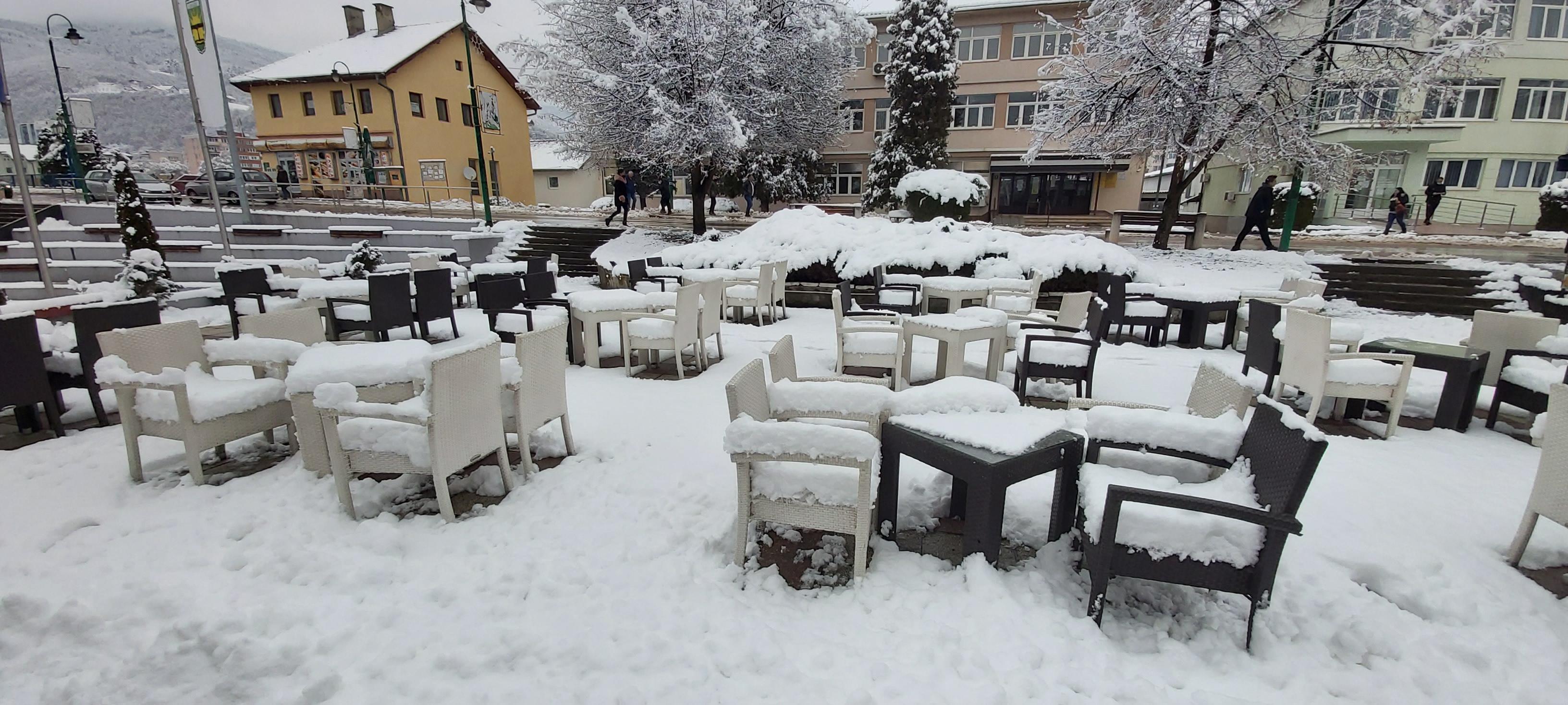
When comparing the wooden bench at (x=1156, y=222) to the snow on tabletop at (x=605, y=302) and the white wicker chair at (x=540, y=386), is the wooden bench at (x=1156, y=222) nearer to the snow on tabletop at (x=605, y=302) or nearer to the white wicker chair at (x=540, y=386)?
the snow on tabletop at (x=605, y=302)

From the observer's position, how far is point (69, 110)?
18.1 metres

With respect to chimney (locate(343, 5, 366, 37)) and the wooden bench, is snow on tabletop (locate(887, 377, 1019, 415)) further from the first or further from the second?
chimney (locate(343, 5, 366, 37))

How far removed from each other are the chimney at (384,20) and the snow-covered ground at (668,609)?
106 feet

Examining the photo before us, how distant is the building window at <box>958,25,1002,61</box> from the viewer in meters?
26.2

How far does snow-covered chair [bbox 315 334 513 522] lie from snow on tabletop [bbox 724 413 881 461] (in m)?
1.50

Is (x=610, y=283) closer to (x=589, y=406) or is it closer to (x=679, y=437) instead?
(x=589, y=406)

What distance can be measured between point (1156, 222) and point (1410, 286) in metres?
6.43

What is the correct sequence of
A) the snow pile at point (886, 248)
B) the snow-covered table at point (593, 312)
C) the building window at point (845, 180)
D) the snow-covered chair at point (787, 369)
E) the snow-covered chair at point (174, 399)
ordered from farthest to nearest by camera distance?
the building window at point (845, 180) → the snow pile at point (886, 248) → the snow-covered table at point (593, 312) → the snow-covered chair at point (174, 399) → the snow-covered chair at point (787, 369)

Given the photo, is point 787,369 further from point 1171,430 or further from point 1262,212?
point 1262,212

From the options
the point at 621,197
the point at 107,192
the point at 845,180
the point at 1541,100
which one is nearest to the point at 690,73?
the point at 621,197

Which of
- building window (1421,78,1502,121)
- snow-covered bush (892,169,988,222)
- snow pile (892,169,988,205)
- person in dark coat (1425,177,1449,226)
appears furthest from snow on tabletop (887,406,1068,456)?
building window (1421,78,1502,121)

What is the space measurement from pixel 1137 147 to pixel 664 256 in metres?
10.1

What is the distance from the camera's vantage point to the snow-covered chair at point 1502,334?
4637mm

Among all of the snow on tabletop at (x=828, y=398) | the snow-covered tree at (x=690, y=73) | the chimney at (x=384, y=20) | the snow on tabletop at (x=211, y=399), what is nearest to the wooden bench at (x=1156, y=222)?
the snow-covered tree at (x=690, y=73)
